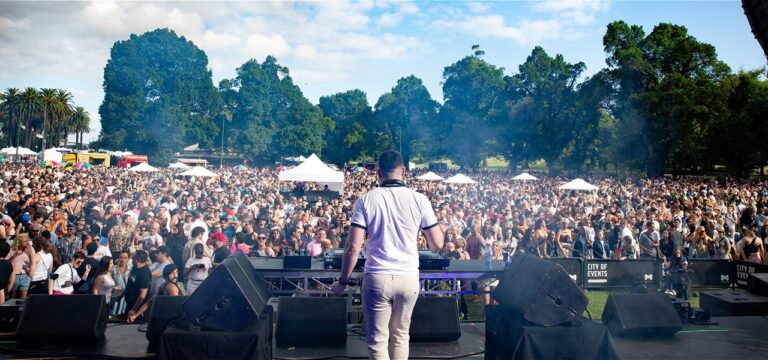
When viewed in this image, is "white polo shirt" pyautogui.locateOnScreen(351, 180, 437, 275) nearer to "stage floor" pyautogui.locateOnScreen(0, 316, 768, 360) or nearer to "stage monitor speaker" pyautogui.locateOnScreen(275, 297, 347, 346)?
"stage floor" pyautogui.locateOnScreen(0, 316, 768, 360)

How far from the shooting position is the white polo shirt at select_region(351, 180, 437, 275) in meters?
3.65

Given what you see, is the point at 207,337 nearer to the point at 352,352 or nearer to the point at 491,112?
the point at 352,352

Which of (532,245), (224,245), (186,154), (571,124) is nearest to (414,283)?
(224,245)

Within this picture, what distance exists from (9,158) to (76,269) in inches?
2058

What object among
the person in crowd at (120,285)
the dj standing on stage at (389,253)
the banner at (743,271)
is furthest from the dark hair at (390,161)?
the banner at (743,271)

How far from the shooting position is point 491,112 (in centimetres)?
5853

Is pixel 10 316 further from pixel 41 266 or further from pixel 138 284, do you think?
pixel 41 266

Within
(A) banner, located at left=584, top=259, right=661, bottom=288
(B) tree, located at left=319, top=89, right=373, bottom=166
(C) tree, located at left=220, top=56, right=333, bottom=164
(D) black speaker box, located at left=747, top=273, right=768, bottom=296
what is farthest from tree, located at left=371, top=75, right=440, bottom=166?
(D) black speaker box, located at left=747, top=273, right=768, bottom=296

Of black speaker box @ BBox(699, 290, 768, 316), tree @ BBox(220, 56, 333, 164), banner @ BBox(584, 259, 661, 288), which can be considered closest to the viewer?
black speaker box @ BBox(699, 290, 768, 316)

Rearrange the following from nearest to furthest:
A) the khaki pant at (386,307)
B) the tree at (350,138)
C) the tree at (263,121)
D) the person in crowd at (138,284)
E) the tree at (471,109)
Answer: the khaki pant at (386,307), the person in crowd at (138,284), the tree at (471,109), the tree at (263,121), the tree at (350,138)

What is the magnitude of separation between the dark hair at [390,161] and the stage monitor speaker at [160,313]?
2.64 m

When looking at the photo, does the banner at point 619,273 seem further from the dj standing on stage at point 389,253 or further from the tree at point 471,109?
the tree at point 471,109

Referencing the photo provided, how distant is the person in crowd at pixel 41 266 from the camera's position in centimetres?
776

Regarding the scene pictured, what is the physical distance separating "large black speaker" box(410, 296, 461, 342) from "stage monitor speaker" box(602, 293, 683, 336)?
64.1 inches
